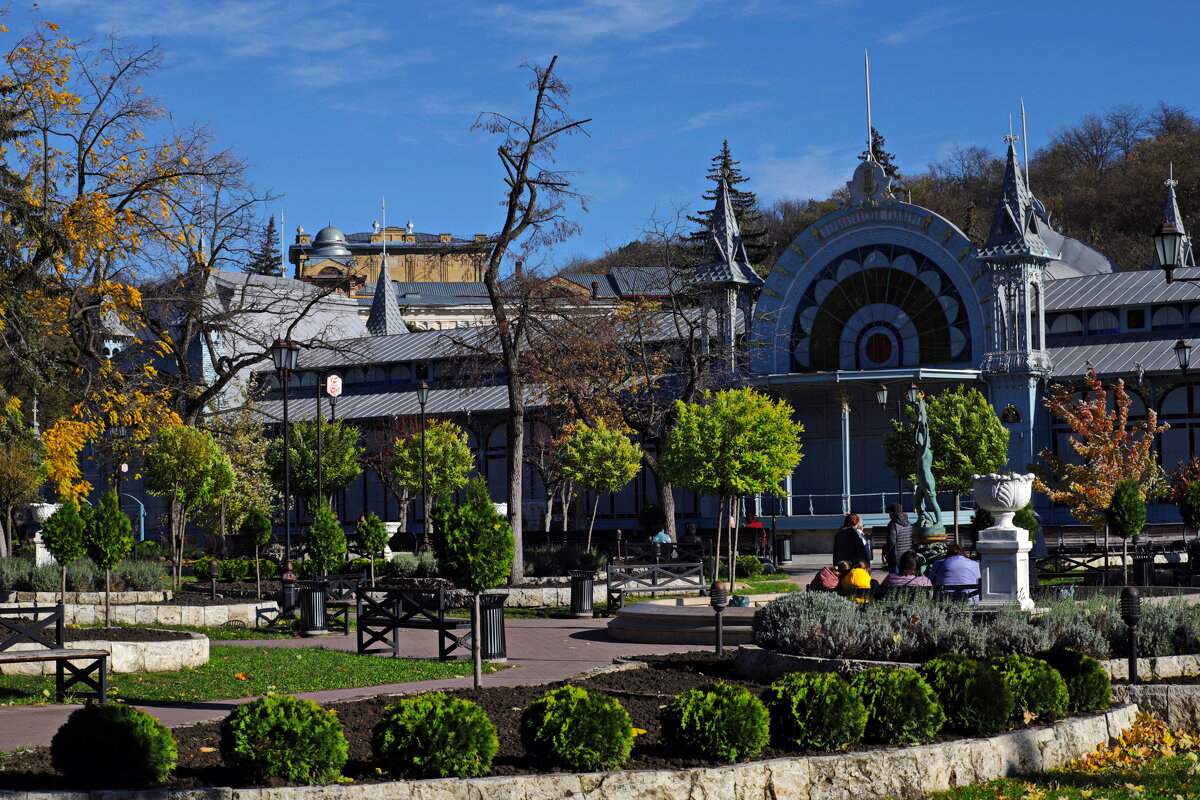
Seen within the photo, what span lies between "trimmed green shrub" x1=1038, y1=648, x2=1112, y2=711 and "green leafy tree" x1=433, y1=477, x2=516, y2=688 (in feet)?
17.1

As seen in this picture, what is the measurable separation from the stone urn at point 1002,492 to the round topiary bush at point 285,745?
10470 mm

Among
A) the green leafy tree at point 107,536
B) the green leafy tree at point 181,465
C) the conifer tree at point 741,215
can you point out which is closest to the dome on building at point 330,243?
the conifer tree at point 741,215

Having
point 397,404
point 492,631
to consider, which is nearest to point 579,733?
point 492,631

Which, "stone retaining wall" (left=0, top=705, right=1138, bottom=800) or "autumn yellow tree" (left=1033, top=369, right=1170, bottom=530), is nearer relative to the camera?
"stone retaining wall" (left=0, top=705, right=1138, bottom=800)

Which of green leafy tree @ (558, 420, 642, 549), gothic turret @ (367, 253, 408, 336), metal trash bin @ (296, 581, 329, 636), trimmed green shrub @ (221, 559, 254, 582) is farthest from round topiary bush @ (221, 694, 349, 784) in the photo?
gothic turret @ (367, 253, 408, 336)

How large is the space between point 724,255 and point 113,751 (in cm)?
3794

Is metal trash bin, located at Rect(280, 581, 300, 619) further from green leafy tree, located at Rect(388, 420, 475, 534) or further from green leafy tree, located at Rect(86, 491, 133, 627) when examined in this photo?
green leafy tree, located at Rect(388, 420, 475, 534)

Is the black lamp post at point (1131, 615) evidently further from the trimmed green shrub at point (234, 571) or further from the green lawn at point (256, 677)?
the trimmed green shrub at point (234, 571)

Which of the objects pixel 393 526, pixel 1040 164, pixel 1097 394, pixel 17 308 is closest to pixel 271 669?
pixel 17 308

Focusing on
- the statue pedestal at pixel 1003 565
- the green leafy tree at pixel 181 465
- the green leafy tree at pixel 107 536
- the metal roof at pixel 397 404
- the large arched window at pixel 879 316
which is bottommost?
the statue pedestal at pixel 1003 565

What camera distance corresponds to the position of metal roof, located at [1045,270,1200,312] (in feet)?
142

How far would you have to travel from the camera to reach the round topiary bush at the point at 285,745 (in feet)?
28.4

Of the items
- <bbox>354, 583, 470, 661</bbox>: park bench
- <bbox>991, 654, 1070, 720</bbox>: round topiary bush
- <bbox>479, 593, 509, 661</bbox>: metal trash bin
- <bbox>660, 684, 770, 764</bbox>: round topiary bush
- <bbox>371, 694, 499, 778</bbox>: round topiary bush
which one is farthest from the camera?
<bbox>354, 583, 470, 661</bbox>: park bench

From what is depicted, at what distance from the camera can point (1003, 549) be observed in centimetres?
1728
